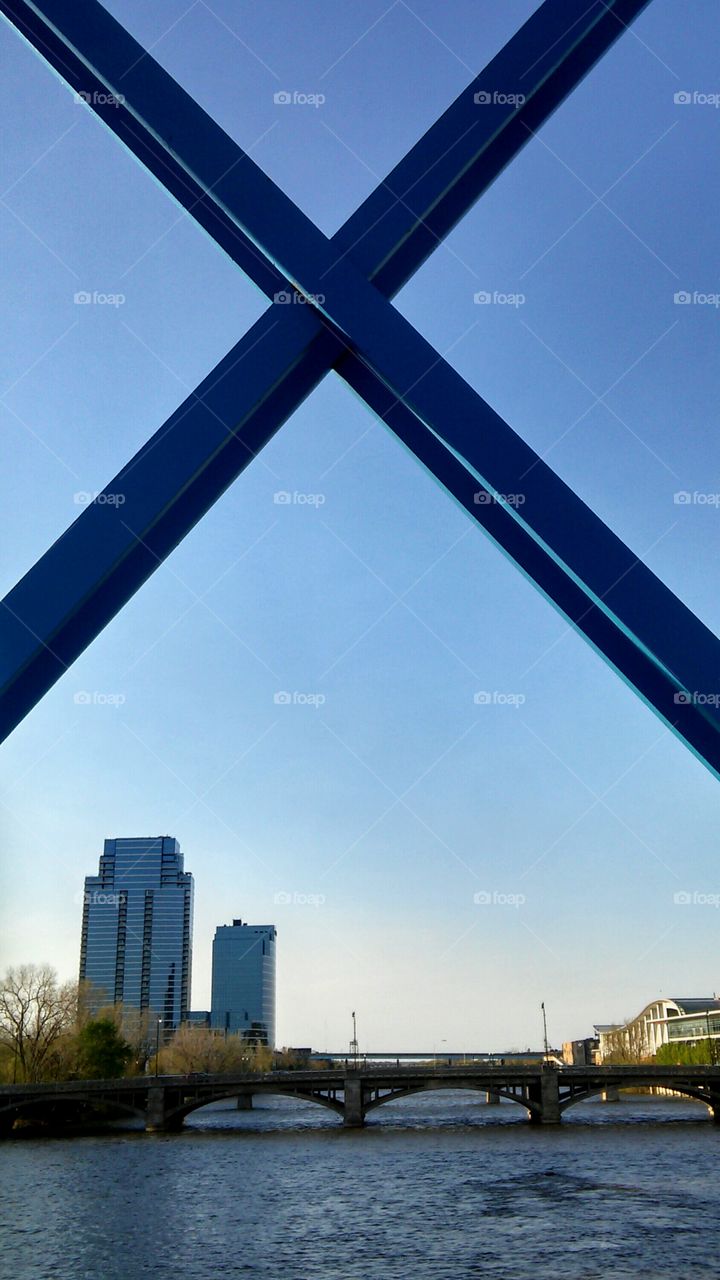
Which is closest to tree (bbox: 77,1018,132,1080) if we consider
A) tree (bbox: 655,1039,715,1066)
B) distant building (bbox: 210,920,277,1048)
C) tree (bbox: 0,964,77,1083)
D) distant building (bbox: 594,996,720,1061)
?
tree (bbox: 0,964,77,1083)

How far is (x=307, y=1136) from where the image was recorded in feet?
135

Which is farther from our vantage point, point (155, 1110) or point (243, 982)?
point (243, 982)

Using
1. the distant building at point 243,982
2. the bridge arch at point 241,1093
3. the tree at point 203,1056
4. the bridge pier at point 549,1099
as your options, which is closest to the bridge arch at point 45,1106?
the bridge arch at point 241,1093

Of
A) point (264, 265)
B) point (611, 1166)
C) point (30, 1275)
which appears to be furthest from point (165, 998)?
point (264, 265)

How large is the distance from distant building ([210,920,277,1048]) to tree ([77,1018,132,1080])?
2554 inches

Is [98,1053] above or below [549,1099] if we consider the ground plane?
above

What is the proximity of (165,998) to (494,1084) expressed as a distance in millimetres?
83635

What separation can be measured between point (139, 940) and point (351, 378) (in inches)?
4956

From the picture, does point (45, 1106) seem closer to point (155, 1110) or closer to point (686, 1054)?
point (155, 1110)

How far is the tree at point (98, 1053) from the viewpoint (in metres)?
49.8

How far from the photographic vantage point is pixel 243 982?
384 ft

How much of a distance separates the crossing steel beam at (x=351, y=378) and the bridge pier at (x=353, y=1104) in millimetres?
45707

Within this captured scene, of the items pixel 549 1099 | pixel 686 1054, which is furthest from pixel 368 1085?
pixel 686 1054

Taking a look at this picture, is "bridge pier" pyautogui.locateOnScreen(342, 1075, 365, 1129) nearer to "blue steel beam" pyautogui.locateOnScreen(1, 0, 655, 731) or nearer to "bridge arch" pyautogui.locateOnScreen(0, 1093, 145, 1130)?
"bridge arch" pyautogui.locateOnScreen(0, 1093, 145, 1130)
